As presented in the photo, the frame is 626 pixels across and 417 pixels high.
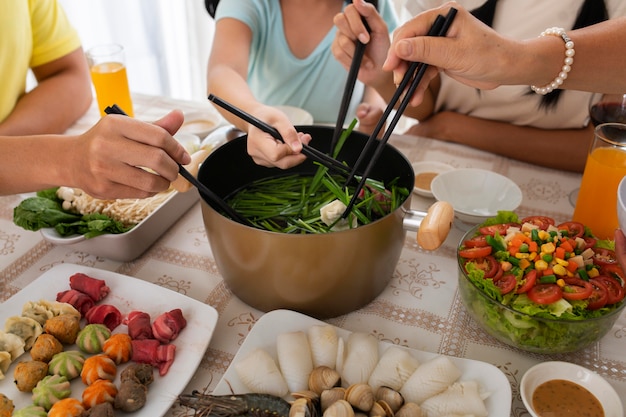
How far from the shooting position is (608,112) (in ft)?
4.03

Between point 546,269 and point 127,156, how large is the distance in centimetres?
78

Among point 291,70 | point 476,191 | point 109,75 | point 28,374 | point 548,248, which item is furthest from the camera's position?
point 291,70

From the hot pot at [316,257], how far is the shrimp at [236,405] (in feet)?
0.73

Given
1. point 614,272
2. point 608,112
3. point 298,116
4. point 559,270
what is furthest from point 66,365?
point 608,112

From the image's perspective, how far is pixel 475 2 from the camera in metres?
1.61

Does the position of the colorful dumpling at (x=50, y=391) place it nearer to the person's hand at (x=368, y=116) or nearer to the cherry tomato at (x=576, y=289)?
the cherry tomato at (x=576, y=289)

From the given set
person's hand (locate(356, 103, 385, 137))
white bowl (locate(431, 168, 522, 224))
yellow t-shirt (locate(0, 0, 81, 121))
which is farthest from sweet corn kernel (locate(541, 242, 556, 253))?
yellow t-shirt (locate(0, 0, 81, 121))

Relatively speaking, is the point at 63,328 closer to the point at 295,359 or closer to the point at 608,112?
the point at 295,359

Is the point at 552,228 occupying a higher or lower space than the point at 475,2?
lower

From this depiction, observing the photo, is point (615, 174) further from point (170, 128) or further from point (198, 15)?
point (198, 15)

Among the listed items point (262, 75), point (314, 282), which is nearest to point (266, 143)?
point (314, 282)

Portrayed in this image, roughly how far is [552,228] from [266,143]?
61 cm

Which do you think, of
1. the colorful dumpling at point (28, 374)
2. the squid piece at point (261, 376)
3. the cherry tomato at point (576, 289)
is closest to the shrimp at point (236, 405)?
the squid piece at point (261, 376)

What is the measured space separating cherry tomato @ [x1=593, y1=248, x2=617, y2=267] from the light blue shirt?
1132 millimetres
